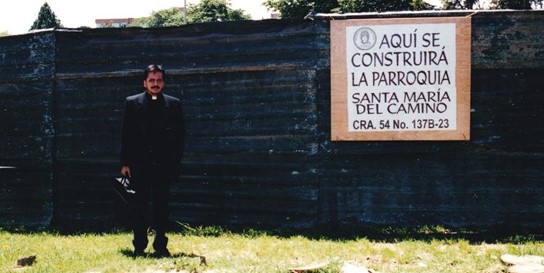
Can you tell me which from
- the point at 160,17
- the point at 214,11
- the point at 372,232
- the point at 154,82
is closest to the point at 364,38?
the point at 372,232

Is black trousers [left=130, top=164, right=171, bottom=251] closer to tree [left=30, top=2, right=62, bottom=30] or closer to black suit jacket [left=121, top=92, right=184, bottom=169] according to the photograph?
black suit jacket [left=121, top=92, right=184, bottom=169]

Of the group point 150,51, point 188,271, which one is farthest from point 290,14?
point 188,271

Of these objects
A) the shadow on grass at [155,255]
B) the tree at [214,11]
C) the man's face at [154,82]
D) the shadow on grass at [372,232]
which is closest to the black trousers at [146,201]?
the shadow on grass at [155,255]

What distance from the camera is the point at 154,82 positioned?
514 centimetres

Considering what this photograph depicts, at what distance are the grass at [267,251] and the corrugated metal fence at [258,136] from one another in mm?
387

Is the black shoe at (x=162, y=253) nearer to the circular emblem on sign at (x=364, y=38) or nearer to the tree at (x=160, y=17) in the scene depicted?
the circular emblem on sign at (x=364, y=38)

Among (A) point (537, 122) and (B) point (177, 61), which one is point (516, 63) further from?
(B) point (177, 61)

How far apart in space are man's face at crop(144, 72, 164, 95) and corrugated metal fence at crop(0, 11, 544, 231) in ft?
4.73

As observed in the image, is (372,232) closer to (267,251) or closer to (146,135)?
(267,251)

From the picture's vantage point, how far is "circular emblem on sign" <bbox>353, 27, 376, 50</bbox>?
6332 millimetres

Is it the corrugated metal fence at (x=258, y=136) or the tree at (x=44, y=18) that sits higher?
the tree at (x=44, y=18)

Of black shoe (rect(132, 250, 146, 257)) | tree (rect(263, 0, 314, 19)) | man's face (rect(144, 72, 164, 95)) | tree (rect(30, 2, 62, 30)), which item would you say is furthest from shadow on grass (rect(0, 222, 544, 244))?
tree (rect(30, 2, 62, 30))

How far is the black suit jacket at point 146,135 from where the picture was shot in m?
5.19

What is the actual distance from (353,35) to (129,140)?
2.95 m
